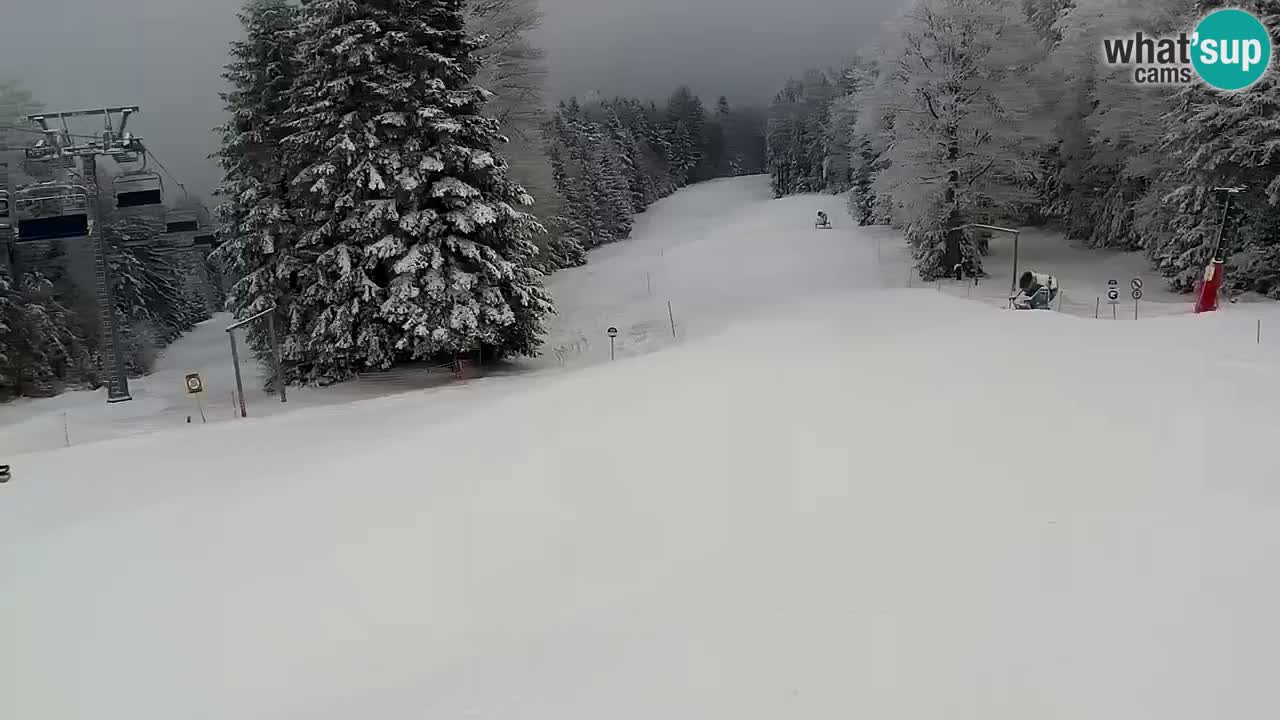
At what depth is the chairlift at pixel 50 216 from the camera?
20.6 m

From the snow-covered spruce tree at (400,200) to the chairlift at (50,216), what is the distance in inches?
316

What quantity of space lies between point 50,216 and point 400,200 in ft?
39.8

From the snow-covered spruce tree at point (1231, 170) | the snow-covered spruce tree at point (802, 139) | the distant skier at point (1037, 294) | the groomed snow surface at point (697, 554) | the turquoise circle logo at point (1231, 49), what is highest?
the snow-covered spruce tree at point (802, 139)

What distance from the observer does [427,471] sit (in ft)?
26.4

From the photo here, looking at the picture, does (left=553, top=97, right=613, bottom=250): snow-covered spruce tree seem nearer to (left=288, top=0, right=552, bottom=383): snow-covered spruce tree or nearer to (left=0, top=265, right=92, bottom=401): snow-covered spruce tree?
(left=0, top=265, right=92, bottom=401): snow-covered spruce tree

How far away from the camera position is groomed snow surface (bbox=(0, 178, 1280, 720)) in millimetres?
3920

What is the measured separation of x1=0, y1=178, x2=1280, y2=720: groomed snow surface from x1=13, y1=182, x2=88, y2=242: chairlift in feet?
41.3

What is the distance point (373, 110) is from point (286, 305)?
4.97m

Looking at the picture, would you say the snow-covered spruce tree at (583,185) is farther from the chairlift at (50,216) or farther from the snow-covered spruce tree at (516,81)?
the chairlift at (50,216)

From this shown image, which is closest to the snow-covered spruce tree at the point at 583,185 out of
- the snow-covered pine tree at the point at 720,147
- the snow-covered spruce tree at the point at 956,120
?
the snow-covered spruce tree at the point at 956,120

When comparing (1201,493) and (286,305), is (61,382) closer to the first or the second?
(286,305)

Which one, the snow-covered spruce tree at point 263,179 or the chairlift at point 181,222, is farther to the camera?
the chairlift at point 181,222

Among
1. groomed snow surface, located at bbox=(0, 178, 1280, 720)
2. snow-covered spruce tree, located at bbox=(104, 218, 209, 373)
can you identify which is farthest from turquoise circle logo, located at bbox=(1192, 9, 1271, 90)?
snow-covered spruce tree, located at bbox=(104, 218, 209, 373)

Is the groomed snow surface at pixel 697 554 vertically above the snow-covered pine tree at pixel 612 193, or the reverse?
the snow-covered pine tree at pixel 612 193
